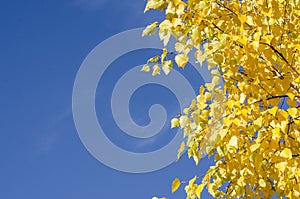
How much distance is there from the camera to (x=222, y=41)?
312 centimetres

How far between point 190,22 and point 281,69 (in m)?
0.81

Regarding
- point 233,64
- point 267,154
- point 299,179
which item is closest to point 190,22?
point 233,64

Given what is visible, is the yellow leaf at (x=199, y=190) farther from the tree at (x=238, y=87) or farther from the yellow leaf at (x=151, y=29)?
the yellow leaf at (x=151, y=29)

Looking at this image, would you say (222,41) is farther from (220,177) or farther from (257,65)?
(220,177)

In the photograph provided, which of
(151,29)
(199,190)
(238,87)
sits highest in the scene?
(151,29)

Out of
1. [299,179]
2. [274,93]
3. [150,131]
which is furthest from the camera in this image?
[150,131]

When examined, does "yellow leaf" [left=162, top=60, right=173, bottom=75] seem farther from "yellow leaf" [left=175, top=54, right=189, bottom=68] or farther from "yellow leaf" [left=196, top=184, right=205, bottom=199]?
"yellow leaf" [left=196, top=184, right=205, bottom=199]

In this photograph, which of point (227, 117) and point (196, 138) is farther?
point (196, 138)

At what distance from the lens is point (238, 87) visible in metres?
3.63

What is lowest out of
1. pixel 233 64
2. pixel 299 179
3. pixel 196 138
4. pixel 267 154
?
pixel 299 179

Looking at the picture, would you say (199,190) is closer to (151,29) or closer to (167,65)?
(167,65)

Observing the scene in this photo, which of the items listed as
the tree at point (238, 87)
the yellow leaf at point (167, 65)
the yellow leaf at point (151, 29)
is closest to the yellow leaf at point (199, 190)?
the tree at point (238, 87)

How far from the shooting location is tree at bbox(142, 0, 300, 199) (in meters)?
3.20

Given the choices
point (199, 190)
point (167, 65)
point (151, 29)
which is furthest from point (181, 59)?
point (199, 190)
